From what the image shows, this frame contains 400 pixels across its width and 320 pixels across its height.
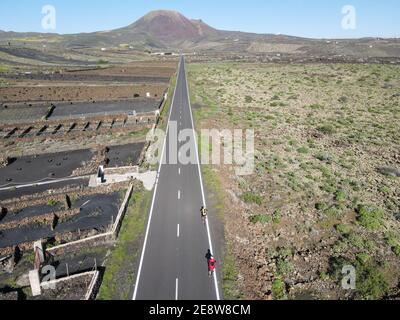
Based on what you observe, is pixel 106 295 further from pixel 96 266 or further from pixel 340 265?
pixel 340 265

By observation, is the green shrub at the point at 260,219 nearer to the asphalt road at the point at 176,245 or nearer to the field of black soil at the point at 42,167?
the asphalt road at the point at 176,245

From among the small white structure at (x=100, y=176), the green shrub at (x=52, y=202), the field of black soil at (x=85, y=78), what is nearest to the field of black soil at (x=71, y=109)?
the small white structure at (x=100, y=176)

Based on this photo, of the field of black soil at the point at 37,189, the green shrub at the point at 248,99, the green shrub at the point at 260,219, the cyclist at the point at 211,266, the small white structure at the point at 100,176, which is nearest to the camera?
the cyclist at the point at 211,266

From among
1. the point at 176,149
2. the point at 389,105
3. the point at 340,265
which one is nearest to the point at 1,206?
the point at 176,149

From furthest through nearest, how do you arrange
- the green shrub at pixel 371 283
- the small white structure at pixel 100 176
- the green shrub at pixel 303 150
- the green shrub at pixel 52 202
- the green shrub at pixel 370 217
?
the green shrub at pixel 303 150 → the small white structure at pixel 100 176 → the green shrub at pixel 52 202 → the green shrub at pixel 370 217 → the green shrub at pixel 371 283

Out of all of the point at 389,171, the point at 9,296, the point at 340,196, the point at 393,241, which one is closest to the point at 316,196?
the point at 340,196

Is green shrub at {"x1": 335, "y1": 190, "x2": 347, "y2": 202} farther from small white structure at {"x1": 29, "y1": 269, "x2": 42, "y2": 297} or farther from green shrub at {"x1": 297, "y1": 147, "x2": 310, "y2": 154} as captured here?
small white structure at {"x1": 29, "y1": 269, "x2": 42, "y2": 297}

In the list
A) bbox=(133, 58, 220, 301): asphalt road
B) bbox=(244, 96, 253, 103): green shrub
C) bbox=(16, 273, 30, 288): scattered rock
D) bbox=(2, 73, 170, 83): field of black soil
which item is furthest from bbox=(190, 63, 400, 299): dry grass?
bbox=(2, 73, 170, 83): field of black soil

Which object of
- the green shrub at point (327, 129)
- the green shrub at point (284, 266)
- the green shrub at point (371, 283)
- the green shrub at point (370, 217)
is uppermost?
the green shrub at point (327, 129)
